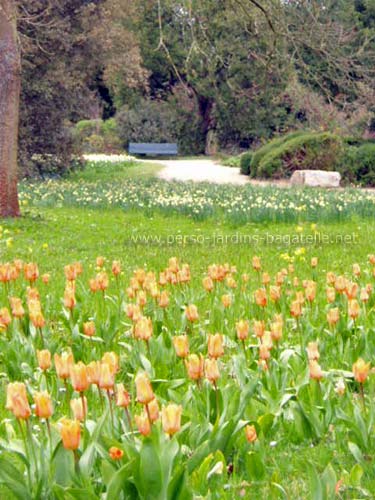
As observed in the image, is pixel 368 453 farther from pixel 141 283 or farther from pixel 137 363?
pixel 141 283

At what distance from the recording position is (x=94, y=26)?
22.4m

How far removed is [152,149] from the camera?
38.4 meters

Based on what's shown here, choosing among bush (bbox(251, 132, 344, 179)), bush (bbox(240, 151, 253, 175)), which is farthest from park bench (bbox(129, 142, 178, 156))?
bush (bbox(251, 132, 344, 179))

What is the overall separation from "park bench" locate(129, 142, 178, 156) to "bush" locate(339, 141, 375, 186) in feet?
52.9

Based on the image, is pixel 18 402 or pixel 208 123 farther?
pixel 208 123

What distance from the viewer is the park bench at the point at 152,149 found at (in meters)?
38.2

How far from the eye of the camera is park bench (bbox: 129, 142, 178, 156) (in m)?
38.2

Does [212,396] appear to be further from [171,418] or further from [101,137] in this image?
[101,137]

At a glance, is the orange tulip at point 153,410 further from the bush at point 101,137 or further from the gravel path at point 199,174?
the bush at point 101,137

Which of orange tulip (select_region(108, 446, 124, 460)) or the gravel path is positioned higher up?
orange tulip (select_region(108, 446, 124, 460))

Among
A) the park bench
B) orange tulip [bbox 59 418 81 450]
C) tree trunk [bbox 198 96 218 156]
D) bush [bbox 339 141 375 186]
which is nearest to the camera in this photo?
orange tulip [bbox 59 418 81 450]

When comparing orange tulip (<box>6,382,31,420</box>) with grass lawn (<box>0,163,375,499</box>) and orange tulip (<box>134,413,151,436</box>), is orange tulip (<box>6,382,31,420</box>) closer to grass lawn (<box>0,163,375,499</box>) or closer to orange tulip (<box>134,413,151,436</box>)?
grass lawn (<box>0,163,375,499</box>)

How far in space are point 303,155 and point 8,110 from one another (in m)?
13.3

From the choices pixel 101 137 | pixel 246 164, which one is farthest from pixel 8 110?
pixel 101 137
